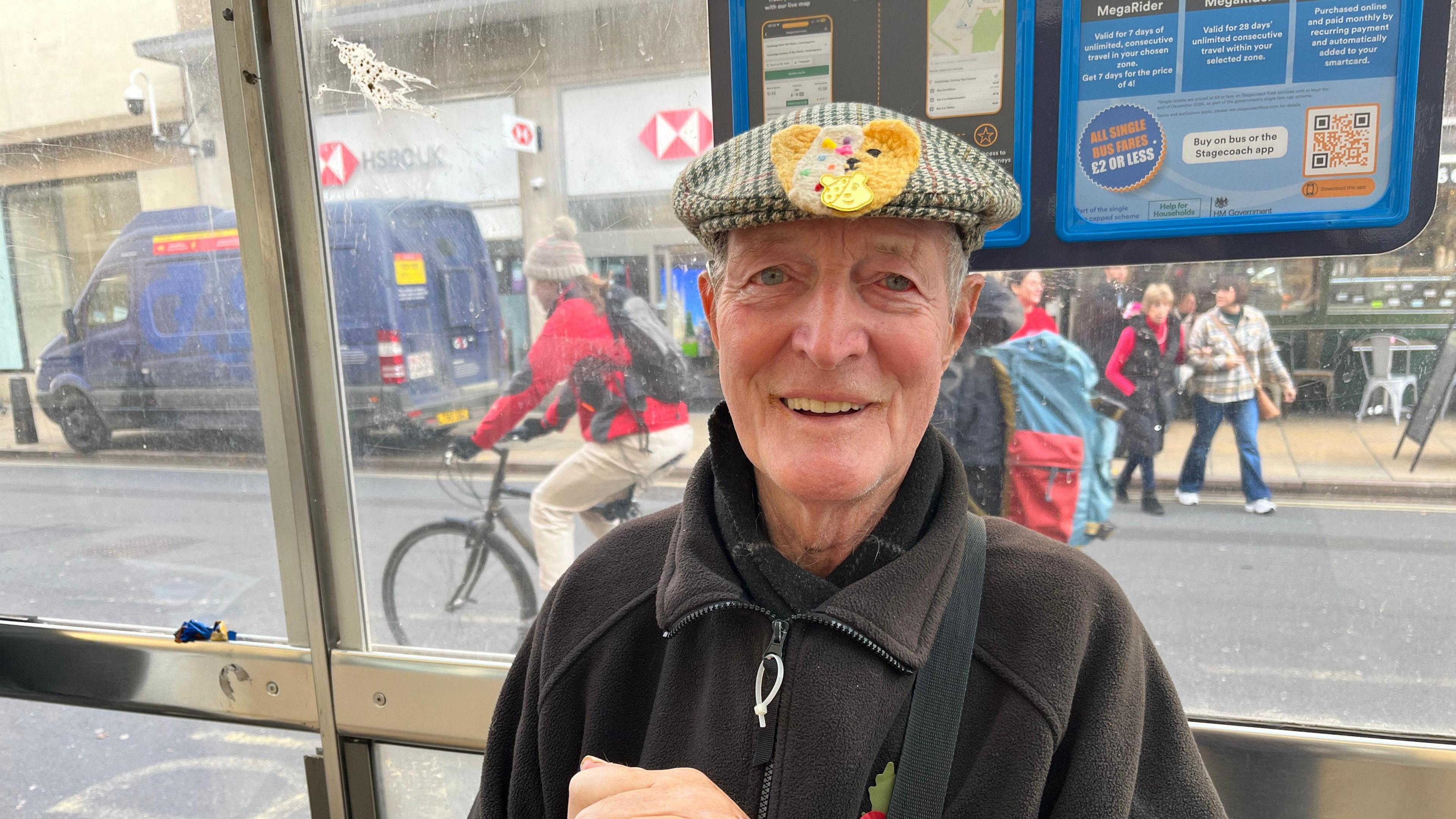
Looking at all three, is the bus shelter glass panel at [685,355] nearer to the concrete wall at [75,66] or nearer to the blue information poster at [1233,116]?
the blue information poster at [1233,116]

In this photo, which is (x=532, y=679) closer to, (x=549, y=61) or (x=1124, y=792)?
(x=1124, y=792)

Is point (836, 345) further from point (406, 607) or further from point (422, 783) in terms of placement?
point (422, 783)

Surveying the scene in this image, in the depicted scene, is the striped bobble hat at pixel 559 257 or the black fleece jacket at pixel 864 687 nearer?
the black fleece jacket at pixel 864 687

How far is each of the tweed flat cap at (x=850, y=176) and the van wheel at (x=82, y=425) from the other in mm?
2180

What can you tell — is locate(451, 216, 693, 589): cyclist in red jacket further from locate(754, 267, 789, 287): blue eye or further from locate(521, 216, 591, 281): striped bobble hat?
locate(754, 267, 789, 287): blue eye

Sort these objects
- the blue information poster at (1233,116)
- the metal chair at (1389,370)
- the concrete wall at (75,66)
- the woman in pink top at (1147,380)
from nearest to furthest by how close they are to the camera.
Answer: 1. the blue information poster at (1233,116)
2. the metal chair at (1389,370)
3. the woman in pink top at (1147,380)
4. the concrete wall at (75,66)

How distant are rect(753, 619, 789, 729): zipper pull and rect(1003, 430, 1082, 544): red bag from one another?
2.92ft

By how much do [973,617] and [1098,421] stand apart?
81 centimetres

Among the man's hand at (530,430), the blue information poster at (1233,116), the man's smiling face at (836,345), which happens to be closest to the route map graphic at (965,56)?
the blue information poster at (1233,116)

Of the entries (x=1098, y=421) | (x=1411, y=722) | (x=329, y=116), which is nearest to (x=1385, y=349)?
(x=1098, y=421)

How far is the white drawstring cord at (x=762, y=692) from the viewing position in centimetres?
105

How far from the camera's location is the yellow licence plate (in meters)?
2.15

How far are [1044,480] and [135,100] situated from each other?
2470 mm

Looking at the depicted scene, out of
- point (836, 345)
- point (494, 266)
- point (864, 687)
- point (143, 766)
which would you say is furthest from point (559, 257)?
point (143, 766)
